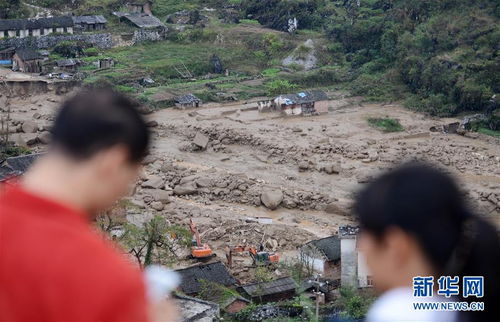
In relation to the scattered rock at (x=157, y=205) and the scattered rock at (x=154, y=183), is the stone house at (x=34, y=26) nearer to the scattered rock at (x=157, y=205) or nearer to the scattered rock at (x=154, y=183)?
the scattered rock at (x=154, y=183)

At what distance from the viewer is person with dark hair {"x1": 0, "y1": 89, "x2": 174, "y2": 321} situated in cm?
136

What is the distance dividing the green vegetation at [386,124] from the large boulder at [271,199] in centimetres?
901

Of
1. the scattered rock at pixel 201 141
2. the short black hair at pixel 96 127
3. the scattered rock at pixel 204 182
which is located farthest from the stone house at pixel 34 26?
the short black hair at pixel 96 127

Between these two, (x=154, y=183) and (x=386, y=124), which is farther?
(x=386, y=124)

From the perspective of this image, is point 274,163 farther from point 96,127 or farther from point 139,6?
point 139,6

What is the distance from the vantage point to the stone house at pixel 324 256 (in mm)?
14266

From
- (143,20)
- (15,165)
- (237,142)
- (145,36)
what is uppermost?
(15,165)

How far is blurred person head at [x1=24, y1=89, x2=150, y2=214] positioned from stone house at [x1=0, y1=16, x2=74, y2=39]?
116 ft

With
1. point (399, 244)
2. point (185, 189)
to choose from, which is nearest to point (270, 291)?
point (185, 189)

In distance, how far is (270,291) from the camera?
42.2 feet

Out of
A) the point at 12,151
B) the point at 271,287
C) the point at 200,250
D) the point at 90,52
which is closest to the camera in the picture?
the point at 271,287

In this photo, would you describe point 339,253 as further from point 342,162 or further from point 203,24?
point 203,24

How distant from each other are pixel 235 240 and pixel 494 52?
1989 cm

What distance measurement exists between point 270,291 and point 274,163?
399 inches
